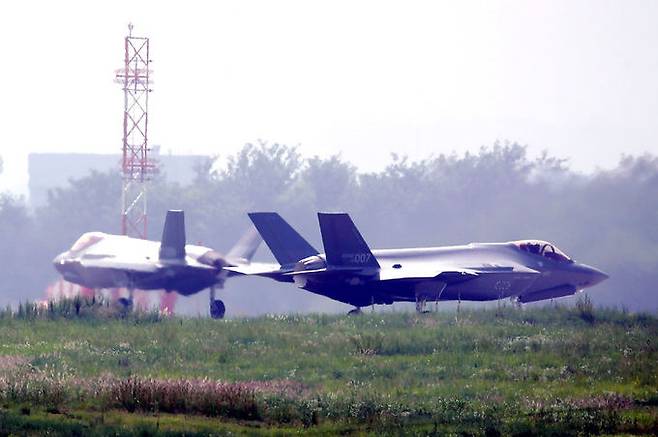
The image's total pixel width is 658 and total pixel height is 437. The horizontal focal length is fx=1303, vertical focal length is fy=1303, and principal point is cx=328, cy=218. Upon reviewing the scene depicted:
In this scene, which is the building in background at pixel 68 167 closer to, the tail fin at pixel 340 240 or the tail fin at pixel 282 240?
the tail fin at pixel 282 240

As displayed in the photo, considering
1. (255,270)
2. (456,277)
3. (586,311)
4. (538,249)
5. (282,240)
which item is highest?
(282,240)

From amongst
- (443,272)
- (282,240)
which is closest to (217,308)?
(282,240)

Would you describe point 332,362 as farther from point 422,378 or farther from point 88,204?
point 88,204

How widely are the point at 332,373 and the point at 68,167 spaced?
146742 millimetres

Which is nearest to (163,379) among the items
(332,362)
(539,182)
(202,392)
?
(202,392)

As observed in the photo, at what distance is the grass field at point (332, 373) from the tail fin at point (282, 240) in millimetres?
8443

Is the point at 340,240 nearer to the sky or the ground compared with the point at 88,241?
nearer to the ground

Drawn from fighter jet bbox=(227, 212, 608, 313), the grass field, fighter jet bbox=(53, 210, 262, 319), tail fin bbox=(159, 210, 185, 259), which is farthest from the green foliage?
tail fin bbox=(159, 210, 185, 259)

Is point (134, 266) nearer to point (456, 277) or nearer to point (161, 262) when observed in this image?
point (161, 262)

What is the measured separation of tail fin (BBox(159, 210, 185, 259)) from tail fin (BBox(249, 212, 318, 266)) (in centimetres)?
390

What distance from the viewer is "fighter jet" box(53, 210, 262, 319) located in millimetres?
46562

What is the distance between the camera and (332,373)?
24172mm

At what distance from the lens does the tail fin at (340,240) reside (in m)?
38.0

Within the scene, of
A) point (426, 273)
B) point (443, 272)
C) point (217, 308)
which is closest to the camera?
point (443, 272)
